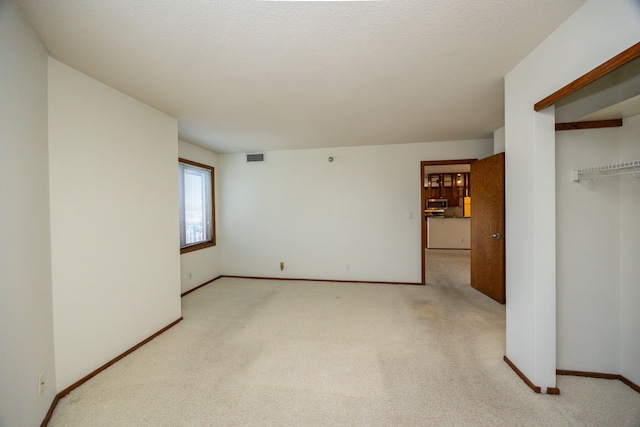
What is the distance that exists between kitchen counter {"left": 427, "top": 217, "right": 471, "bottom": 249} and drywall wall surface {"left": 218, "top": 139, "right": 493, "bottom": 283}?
3.91 m

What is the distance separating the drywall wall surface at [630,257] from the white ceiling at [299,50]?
0.97 metres

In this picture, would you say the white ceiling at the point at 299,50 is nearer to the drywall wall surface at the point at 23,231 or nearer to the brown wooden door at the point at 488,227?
the drywall wall surface at the point at 23,231

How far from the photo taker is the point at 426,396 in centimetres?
178

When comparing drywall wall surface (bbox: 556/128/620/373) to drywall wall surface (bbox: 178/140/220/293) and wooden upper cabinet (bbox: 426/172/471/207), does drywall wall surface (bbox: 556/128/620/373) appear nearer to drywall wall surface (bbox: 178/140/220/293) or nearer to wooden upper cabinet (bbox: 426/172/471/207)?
drywall wall surface (bbox: 178/140/220/293)

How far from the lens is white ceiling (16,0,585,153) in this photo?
1.38 m

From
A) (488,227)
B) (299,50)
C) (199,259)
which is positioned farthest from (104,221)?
(488,227)

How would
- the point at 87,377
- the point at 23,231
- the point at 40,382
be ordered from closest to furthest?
the point at 23,231 → the point at 40,382 → the point at 87,377

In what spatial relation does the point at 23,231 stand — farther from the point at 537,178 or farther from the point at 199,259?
the point at 537,178

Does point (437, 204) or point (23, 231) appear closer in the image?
point (23, 231)

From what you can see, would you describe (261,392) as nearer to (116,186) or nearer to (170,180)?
(116,186)

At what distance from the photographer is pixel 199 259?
4430mm

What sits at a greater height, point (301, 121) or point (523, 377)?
point (301, 121)

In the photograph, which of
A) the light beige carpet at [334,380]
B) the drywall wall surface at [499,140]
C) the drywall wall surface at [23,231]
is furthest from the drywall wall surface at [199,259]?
the drywall wall surface at [499,140]

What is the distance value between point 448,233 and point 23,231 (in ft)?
27.9
